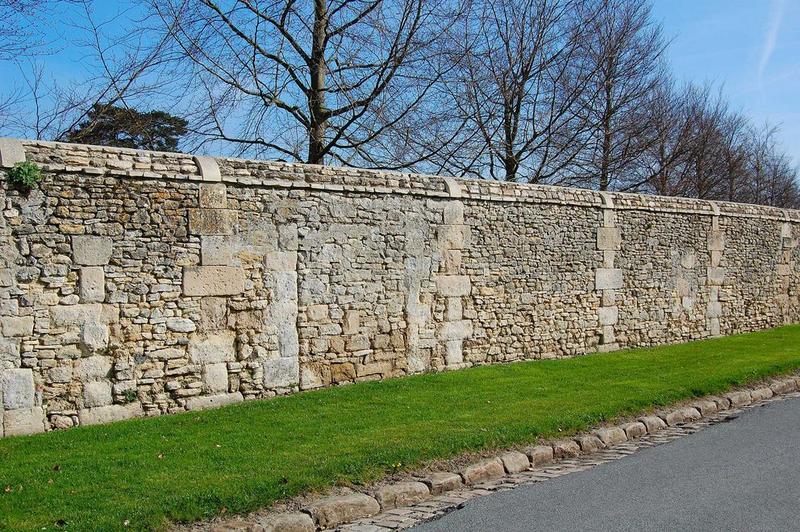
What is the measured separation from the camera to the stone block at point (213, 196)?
31.4 feet

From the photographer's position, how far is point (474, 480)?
696 centimetres

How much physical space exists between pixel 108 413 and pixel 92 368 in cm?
54

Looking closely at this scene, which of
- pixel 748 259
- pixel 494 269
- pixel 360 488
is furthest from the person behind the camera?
pixel 748 259

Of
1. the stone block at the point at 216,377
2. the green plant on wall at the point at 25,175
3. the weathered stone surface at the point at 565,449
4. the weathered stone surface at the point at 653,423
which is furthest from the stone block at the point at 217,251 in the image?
the weathered stone surface at the point at 653,423

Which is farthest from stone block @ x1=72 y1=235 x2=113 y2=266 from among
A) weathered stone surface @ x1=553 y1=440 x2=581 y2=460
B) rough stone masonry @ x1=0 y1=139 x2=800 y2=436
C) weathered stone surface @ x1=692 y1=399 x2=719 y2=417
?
weathered stone surface @ x1=692 y1=399 x2=719 y2=417

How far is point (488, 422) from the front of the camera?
8516 millimetres

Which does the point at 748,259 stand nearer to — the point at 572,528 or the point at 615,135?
the point at 615,135

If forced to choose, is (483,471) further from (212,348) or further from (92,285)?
(92,285)

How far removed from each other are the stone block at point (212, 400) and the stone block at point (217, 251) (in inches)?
63.2

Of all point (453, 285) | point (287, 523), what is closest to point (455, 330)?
point (453, 285)

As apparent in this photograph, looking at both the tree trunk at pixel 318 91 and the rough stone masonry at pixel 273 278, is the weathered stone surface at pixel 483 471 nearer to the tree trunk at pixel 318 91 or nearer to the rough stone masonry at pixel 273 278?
the rough stone masonry at pixel 273 278

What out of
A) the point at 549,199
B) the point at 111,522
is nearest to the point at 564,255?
the point at 549,199

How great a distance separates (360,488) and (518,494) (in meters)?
1.28

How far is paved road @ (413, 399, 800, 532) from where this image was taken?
5.48 m
